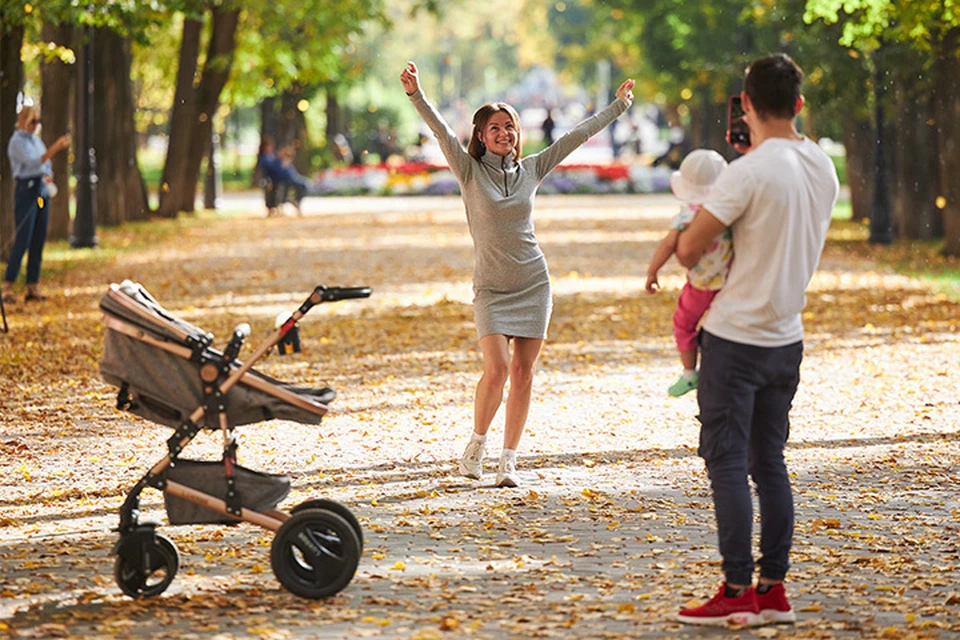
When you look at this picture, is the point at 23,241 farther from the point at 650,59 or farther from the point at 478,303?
the point at 650,59

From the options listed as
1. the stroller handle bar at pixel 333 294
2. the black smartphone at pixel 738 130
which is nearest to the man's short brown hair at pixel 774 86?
the black smartphone at pixel 738 130

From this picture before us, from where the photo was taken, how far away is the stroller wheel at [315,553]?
263 inches

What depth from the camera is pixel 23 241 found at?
18.6 m

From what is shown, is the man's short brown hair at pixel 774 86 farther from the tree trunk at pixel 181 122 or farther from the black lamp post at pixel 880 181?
the tree trunk at pixel 181 122

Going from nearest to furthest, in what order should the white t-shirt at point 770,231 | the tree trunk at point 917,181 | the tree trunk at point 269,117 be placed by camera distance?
1. the white t-shirt at point 770,231
2. the tree trunk at point 917,181
3. the tree trunk at point 269,117

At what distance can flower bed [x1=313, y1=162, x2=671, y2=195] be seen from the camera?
5106 cm

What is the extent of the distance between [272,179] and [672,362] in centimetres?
2740

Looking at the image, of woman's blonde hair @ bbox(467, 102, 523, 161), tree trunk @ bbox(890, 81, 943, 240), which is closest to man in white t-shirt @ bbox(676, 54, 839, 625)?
woman's blonde hair @ bbox(467, 102, 523, 161)

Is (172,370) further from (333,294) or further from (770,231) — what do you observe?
(770,231)

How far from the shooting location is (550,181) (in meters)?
50.9

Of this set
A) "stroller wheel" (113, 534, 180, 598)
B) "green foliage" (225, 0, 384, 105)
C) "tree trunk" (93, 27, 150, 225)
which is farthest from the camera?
"green foliage" (225, 0, 384, 105)

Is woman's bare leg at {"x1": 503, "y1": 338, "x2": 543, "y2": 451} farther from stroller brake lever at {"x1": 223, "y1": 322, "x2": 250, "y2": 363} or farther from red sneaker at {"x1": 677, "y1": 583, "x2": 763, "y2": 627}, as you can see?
red sneaker at {"x1": 677, "y1": 583, "x2": 763, "y2": 627}

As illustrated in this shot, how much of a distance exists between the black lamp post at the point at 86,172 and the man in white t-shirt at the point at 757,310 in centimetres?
2036

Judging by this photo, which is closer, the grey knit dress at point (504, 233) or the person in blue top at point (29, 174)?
the grey knit dress at point (504, 233)
